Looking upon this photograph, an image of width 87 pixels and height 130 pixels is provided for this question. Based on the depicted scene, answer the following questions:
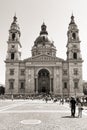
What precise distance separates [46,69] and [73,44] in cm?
1294

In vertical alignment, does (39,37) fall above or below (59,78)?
above

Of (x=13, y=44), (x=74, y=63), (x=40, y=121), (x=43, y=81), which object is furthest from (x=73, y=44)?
(x=40, y=121)

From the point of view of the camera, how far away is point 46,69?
7450 cm

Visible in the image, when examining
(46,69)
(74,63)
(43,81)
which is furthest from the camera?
(43,81)

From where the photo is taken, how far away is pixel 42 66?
7356 centimetres

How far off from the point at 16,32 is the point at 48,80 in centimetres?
2080

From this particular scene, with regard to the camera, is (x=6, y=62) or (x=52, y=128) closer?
(x=52, y=128)

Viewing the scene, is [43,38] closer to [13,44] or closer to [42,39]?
[42,39]

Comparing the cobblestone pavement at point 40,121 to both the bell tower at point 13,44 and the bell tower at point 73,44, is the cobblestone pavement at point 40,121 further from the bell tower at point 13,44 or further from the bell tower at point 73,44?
the bell tower at point 13,44

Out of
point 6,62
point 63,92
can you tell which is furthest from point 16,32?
point 63,92

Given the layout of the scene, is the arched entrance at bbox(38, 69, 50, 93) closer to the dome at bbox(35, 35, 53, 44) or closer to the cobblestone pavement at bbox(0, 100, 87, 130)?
the dome at bbox(35, 35, 53, 44)

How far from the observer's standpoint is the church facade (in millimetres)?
71938

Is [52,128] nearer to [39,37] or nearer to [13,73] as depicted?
[13,73]

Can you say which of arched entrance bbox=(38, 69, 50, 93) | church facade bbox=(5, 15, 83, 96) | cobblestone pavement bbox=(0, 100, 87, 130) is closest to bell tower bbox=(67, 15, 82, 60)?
church facade bbox=(5, 15, 83, 96)
